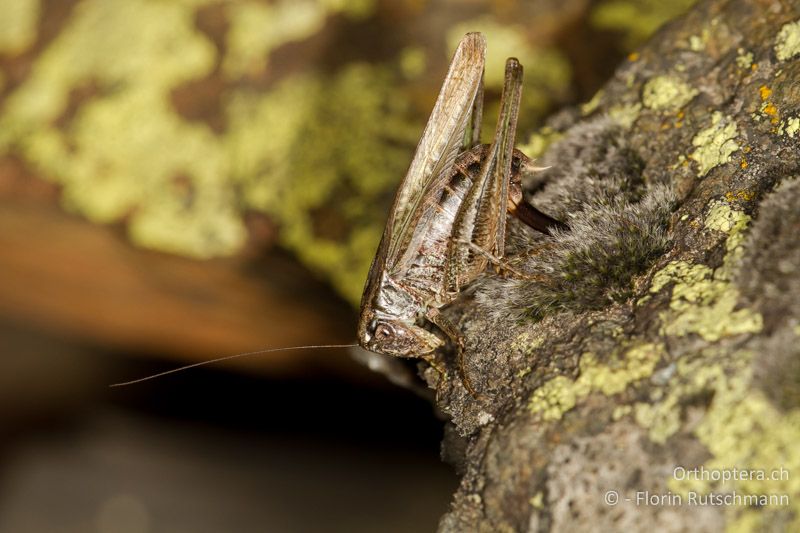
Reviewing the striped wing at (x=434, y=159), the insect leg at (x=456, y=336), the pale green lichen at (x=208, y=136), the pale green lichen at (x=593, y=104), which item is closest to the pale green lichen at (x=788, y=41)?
the pale green lichen at (x=593, y=104)

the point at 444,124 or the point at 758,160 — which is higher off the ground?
the point at 444,124

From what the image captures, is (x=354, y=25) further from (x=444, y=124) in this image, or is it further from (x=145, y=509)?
(x=145, y=509)

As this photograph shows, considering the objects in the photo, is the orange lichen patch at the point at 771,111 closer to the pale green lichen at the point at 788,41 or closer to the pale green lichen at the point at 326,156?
the pale green lichen at the point at 788,41

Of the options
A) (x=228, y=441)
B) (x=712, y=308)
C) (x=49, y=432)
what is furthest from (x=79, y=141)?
(x=712, y=308)

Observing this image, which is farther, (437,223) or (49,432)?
(49,432)

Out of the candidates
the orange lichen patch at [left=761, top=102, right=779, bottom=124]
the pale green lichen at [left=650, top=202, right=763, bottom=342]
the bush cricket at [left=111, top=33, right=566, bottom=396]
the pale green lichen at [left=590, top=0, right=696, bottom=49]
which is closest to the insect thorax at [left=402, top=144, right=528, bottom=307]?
the bush cricket at [left=111, top=33, right=566, bottom=396]

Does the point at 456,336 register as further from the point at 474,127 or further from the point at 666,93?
the point at 666,93

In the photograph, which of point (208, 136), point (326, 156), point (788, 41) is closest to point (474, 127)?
point (326, 156)
